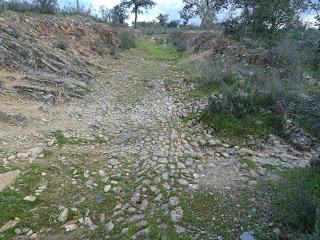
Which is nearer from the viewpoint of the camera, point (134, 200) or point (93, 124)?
point (134, 200)

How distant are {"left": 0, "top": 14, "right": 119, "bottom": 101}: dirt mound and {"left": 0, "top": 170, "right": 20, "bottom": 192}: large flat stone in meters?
3.31

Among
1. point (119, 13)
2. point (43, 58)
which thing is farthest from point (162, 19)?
point (43, 58)

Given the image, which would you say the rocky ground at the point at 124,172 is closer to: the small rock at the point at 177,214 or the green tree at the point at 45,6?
the small rock at the point at 177,214

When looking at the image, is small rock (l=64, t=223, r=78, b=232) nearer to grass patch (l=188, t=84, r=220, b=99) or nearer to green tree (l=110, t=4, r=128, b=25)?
grass patch (l=188, t=84, r=220, b=99)

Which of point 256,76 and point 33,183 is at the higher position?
point 256,76

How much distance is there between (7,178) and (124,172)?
1738 mm

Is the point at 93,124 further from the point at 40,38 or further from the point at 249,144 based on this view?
the point at 40,38

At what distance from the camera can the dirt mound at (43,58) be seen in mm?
8109

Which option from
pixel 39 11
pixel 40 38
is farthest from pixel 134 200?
pixel 39 11

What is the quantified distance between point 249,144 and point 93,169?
3038mm

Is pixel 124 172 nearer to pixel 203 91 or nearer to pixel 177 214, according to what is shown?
pixel 177 214

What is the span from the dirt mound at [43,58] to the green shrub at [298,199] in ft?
19.2

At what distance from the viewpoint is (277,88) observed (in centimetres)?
713

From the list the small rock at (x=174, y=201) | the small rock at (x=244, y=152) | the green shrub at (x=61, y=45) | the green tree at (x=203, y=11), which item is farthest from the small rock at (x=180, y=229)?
the green tree at (x=203, y=11)
